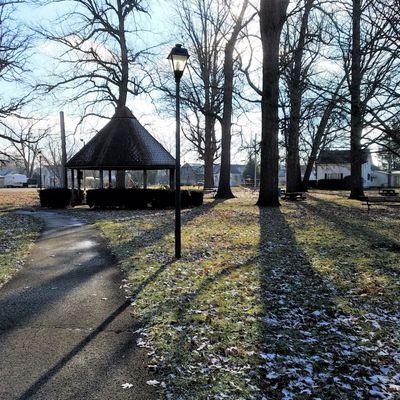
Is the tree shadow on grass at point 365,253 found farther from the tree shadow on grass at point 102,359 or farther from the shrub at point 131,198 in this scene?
the shrub at point 131,198

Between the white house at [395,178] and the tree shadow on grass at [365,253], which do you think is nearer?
the tree shadow on grass at [365,253]

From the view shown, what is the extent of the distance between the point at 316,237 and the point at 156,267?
5.47m

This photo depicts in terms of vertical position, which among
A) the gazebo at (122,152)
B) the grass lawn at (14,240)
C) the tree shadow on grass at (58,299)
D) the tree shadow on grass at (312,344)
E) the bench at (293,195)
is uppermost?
the gazebo at (122,152)

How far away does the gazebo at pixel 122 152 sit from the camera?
24000 mm

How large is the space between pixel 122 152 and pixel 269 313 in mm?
19745

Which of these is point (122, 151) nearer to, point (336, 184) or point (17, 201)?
point (17, 201)

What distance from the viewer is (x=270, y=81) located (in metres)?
19.9

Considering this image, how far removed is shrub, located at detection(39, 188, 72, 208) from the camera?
2405cm

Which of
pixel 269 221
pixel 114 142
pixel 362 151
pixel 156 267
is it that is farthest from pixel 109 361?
pixel 114 142

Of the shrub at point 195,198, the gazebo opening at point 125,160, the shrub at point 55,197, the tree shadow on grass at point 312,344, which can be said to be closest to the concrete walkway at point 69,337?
the tree shadow on grass at point 312,344

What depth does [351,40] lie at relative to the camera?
10055 mm

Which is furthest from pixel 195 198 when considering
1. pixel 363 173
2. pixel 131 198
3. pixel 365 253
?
pixel 363 173

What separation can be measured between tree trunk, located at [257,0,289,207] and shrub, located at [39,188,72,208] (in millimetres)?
11502

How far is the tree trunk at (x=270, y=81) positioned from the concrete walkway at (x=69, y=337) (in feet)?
42.1
